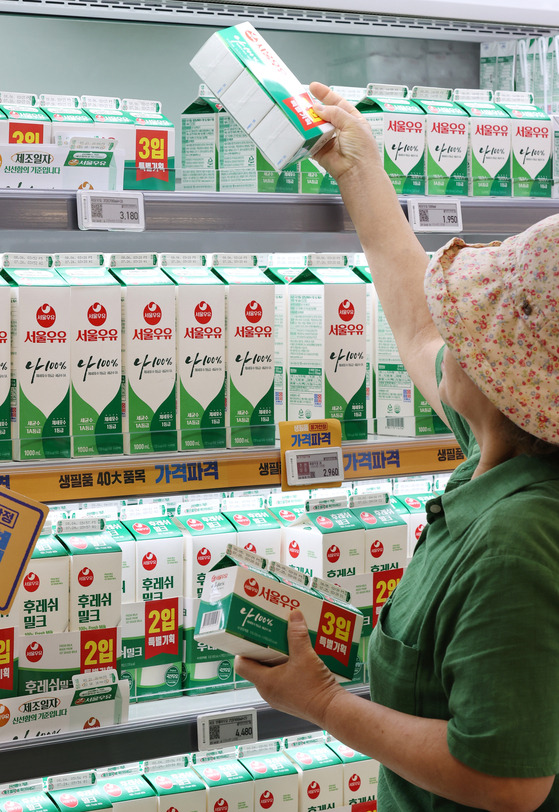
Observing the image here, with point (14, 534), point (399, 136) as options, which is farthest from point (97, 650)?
point (399, 136)

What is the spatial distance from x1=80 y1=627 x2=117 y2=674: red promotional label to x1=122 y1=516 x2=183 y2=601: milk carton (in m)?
0.12

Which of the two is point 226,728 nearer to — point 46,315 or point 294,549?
point 294,549

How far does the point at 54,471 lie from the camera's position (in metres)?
1.48

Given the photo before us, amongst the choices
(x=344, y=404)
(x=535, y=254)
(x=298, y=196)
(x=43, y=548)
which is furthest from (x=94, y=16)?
(x=535, y=254)

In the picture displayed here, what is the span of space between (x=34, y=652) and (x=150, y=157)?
3.06 ft

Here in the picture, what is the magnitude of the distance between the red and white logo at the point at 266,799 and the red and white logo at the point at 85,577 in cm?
62

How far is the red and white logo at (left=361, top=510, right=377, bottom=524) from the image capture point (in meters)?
1.87

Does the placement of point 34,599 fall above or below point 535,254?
below

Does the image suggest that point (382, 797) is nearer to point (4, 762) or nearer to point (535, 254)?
point (4, 762)

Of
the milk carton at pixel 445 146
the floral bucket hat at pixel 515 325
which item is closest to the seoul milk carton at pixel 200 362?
the milk carton at pixel 445 146

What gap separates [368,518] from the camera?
1.88 metres

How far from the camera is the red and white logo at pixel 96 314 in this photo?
5.09 ft

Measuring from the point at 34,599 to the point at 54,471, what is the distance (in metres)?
0.26

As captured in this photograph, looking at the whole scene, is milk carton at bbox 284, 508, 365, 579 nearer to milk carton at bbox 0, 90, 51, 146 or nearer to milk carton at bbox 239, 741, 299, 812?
milk carton at bbox 239, 741, 299, 812
